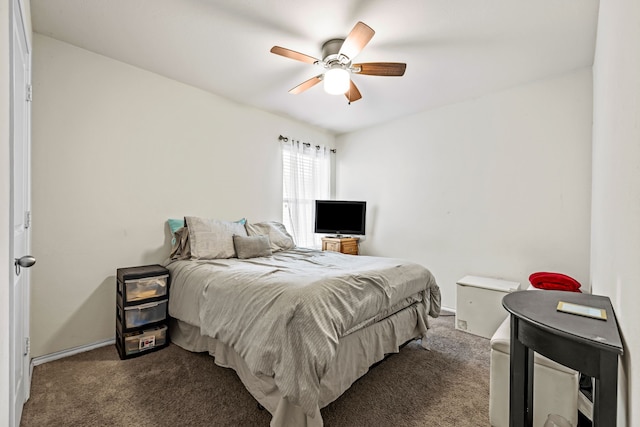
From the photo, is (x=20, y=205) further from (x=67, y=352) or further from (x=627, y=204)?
(x=627, y=204)

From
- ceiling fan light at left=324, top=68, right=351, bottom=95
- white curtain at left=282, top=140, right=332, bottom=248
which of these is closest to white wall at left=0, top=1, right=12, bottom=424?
ceiling fan light at left=324, top=68, right=351, bottom=95

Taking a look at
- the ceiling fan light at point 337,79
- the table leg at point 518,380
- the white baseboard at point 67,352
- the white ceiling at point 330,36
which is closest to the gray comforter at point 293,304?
the white baseboard at point 67,352

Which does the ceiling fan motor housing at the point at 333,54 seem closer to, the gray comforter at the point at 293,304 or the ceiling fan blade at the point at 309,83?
the ceiling fan blade at the point at 309,83

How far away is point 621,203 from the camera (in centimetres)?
105

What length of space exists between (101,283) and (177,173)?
4.10 feet

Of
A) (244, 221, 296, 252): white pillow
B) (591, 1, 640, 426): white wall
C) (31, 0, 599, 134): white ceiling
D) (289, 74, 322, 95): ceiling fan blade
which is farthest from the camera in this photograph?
(244, 221, 296, 252): white pillow

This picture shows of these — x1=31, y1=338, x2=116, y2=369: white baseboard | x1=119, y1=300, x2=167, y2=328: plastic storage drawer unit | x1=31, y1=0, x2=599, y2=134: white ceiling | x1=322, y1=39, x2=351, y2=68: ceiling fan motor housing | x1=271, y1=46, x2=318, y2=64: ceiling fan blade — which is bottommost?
x1=31, y1=338, x2=116, y2=369: white baseboard

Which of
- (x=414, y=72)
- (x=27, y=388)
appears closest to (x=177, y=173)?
(x=27, y=388)

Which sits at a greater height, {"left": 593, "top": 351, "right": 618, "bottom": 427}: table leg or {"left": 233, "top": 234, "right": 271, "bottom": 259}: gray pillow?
{"left": 233, "top": 234, "right": 271, "bottom": 259}: gray pillow

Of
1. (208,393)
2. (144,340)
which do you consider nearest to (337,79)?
(208,393)

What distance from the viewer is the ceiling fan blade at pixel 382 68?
2232 millimetres

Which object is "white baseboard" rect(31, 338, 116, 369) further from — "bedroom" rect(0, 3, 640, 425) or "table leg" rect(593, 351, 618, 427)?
"table leg" rect(593, 351, 618, 427)

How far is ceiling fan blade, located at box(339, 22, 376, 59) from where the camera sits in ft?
6.09

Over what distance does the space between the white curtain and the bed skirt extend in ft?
6.94
